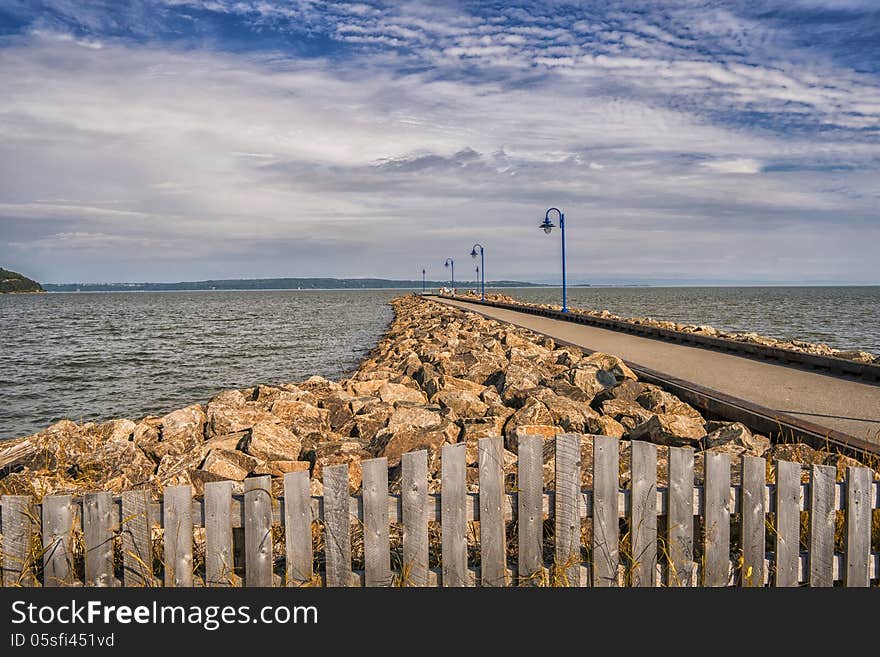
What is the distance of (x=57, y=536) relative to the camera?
3508 millimetres

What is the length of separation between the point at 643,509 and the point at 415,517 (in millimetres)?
1256

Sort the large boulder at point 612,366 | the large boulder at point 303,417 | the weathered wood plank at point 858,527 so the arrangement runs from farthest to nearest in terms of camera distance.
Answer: the large boulder at point 612,366 → the large boulder at point 303,417 → the weathered wood plank at point 858,527

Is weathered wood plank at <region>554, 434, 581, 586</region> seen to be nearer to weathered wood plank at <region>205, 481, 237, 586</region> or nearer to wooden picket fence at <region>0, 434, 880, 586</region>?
wooden picket fence at <region>0, 434, 880, 586</region>

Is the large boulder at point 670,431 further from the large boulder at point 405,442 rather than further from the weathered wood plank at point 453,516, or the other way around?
the weathered wood plank at point 453,516

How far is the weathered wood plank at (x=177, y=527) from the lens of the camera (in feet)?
11.4

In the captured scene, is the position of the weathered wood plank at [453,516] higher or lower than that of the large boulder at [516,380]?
higher

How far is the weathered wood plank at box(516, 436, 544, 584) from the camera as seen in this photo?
11.6 ft

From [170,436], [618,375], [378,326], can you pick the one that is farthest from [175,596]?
[378,326]

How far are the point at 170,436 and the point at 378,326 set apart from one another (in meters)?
37.3

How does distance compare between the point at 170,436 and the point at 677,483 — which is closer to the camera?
the point at 677,483

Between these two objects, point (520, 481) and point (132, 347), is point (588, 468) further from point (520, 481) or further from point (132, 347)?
point (132, 347)

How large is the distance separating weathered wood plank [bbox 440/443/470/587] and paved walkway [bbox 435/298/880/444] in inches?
198

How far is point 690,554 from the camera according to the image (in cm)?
366

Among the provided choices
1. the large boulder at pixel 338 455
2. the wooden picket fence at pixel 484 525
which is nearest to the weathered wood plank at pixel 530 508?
the wooden picket fence at pixel 484 525
